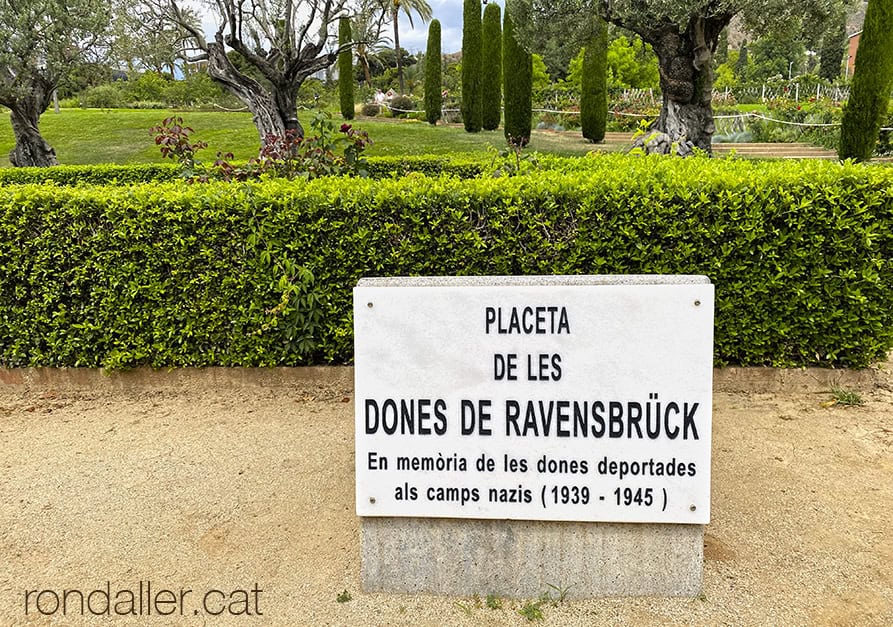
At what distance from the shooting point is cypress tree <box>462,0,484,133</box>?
2162 cm

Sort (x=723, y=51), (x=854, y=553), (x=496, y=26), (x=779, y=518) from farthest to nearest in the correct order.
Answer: (x=723, y=51)
(x=496, y=26)
(x=779, y=518)
(x=854, y=553)

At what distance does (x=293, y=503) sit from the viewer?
3.17 m

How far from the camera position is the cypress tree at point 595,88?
20109mm

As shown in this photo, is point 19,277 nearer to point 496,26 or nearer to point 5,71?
point 5,71

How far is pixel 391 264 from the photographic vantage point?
174 inches

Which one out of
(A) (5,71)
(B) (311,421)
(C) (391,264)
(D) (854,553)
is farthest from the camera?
(A) (5,71)

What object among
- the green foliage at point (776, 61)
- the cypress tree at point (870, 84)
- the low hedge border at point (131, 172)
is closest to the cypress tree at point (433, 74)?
the cypress tree at point (870, 84)

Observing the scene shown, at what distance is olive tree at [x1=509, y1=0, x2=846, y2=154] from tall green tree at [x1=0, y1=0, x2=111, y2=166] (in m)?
10.4

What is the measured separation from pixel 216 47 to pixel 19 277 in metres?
11.9

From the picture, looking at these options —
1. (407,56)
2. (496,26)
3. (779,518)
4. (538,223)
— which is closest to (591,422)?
(779,518)

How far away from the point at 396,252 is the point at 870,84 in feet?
51.7

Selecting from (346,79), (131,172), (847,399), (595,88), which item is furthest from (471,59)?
(847,399)

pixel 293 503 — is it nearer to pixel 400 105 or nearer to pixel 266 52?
pixel 266 52

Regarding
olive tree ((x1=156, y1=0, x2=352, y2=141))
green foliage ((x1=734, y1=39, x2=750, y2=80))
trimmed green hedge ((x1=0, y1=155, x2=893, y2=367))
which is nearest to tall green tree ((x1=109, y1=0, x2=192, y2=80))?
olive tree ((x1=156, y1=0, x2=352, y2=141))
